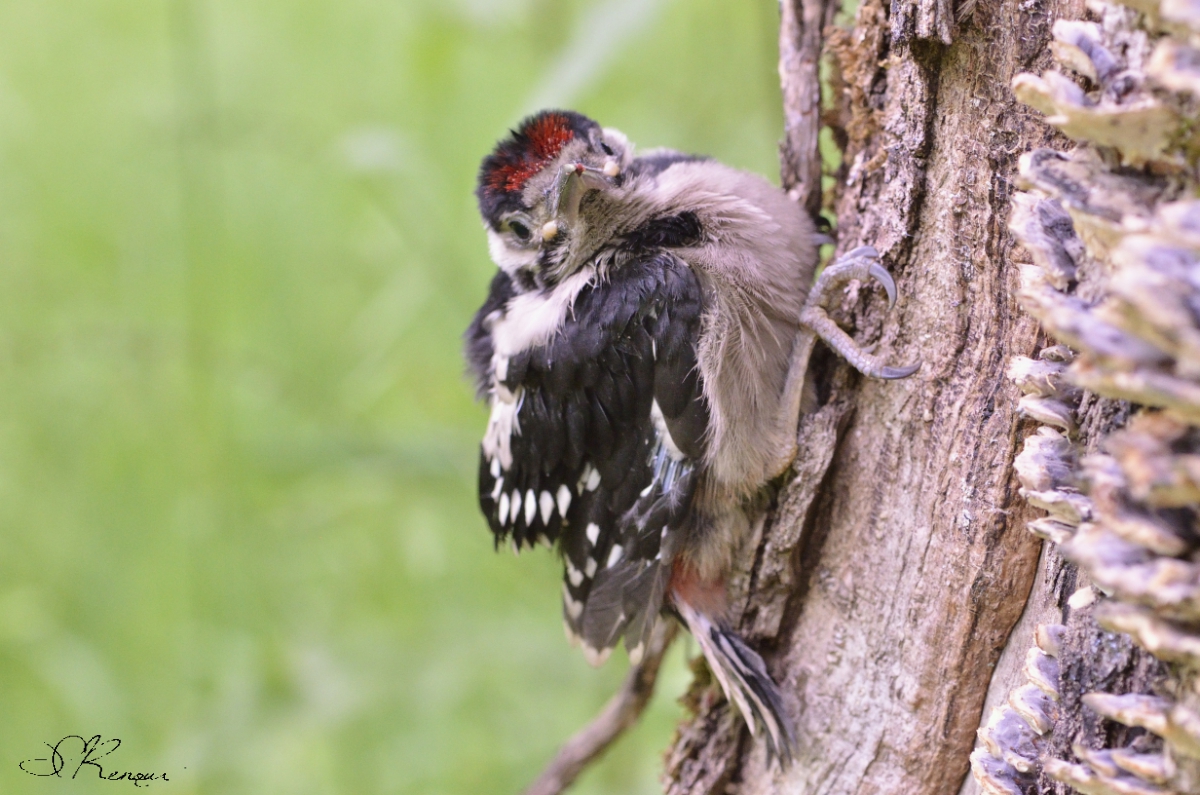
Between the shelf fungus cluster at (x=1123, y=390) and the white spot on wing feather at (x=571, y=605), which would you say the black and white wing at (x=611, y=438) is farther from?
the shelf fungus cluster at (x=1123, y=390)

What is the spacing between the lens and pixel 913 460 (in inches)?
47.6

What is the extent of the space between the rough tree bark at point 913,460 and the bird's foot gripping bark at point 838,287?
0.02m

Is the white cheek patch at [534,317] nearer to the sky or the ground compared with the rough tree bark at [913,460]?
nearer to the sky

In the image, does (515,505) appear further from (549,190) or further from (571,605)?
(549,190)

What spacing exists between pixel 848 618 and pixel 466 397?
5.55 feet

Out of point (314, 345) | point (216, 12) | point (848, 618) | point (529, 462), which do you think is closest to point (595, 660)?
point (529, 462)

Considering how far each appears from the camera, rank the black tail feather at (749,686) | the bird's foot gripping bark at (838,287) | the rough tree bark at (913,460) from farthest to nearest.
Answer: the black tail feather at (749,686) → the bird's foot gripping bark at (838,287) → the rough tree bark at (913,460)

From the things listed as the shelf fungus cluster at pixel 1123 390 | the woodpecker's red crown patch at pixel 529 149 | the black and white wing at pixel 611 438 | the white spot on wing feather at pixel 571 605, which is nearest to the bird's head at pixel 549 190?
the woodpecker's red crown patch at pixel 529 149

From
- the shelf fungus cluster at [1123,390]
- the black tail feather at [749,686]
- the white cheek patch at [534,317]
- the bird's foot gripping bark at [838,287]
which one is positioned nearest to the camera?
the shelf fungus cluster at [1123,390]

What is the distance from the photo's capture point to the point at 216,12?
3.26m

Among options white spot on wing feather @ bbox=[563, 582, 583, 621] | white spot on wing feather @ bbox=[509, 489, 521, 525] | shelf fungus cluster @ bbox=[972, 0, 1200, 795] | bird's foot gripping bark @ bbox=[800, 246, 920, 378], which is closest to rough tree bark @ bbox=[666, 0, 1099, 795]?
bird's foot gripping bark @ bbox=[800, 246, 920, 378]

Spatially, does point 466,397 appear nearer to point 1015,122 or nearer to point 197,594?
point 197,594

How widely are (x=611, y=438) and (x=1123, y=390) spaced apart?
94cm

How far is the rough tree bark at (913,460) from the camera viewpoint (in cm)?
109
